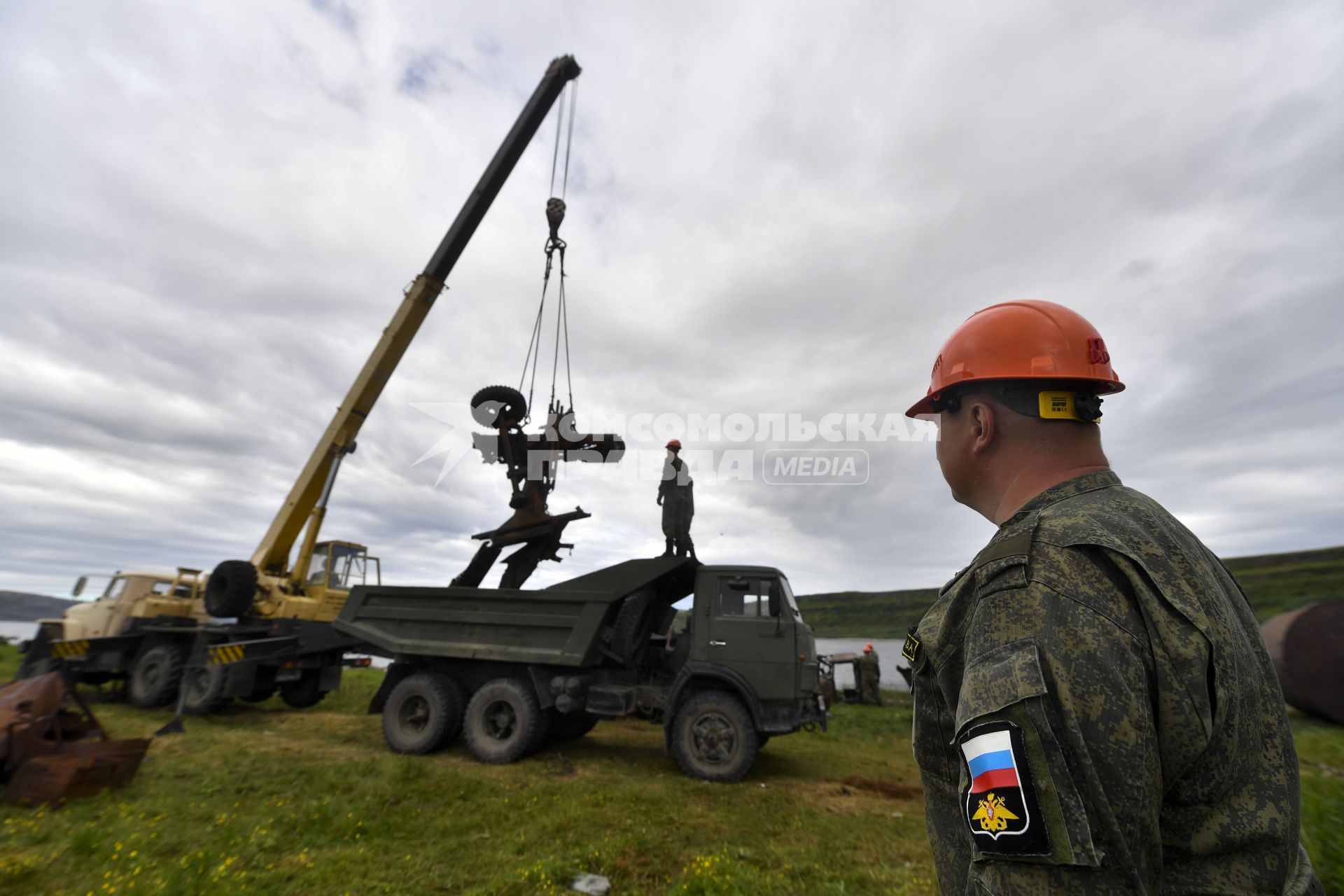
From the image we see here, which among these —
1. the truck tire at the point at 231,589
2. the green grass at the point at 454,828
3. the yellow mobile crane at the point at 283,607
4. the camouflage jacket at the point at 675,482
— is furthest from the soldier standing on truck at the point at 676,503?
the truck tire at the point at 231,589

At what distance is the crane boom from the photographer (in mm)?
11734

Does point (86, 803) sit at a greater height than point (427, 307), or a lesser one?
lesser

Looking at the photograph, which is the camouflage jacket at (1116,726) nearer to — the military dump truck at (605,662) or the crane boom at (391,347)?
the military dump truck at (605,662)

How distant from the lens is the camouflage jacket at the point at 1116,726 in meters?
0.88

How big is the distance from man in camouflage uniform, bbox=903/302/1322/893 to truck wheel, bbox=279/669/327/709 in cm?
1209

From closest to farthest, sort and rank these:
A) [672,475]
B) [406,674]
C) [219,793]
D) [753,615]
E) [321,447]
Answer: [219,793] → [753,615] → [672,475] → [406,674] → [321,447]

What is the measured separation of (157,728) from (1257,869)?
38.9 feet

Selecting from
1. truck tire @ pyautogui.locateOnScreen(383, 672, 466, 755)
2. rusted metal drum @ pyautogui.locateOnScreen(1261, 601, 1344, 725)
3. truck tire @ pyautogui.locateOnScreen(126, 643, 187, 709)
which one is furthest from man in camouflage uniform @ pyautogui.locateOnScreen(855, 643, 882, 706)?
truck tire @ pyautogui.locateOnScreen(126, 643, 187, 709)

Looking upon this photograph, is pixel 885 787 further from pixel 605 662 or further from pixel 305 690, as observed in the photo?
pixel 305 690

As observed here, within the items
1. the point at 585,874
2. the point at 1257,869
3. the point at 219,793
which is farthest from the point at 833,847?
the point at 219,793

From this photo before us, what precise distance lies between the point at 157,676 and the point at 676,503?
9674 millimetres

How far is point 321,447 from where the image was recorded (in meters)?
11.8

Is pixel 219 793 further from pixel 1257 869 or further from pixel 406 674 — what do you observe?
pixel 1257 869

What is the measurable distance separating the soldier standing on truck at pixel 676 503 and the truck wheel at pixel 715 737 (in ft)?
5.88
